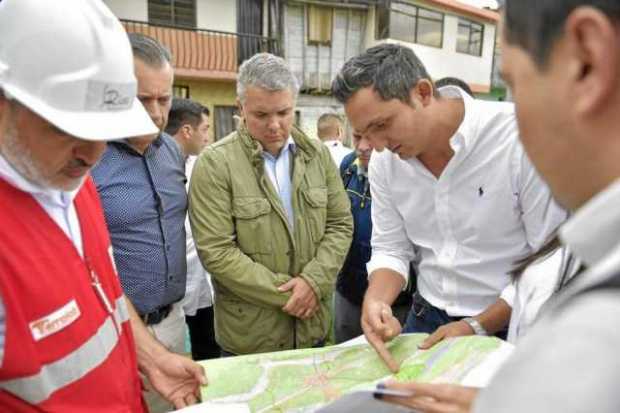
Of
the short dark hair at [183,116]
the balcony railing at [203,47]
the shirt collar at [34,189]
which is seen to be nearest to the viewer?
the shirt collar at [34,189]

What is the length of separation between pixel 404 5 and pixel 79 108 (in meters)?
16.3

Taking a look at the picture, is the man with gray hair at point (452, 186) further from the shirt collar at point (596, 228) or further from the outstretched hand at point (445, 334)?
the shirt collar at point (596, 228)

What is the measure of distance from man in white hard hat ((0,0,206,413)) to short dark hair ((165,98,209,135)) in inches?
114

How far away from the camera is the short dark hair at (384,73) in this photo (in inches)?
65.8

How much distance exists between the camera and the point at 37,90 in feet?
3.24

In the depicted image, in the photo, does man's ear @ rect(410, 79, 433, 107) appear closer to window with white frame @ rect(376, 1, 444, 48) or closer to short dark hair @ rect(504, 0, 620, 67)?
short dark hair @ rect(504, 0, 620, 67)

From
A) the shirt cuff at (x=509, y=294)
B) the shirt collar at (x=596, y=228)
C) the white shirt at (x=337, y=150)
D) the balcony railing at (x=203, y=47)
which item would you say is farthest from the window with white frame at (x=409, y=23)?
the shirt collar at (x=596, y=228)

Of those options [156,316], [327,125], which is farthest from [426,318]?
[327,125]

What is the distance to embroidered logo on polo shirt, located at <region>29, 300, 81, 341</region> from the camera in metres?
0.97

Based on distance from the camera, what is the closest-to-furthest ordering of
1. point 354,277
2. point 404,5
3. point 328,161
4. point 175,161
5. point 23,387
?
1. point 23,387
2. point 175,161
3. point 328,161
4. point 354,277
5. point 404,5

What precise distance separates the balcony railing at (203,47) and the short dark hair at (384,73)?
1101cm

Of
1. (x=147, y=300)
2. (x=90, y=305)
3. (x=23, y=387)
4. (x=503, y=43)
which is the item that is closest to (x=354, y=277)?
(x=147, y=300)

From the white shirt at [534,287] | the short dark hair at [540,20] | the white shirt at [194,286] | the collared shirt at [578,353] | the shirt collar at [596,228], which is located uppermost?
the short dark hair at [540,20]

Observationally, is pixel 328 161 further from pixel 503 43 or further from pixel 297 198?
pixel 503 43
